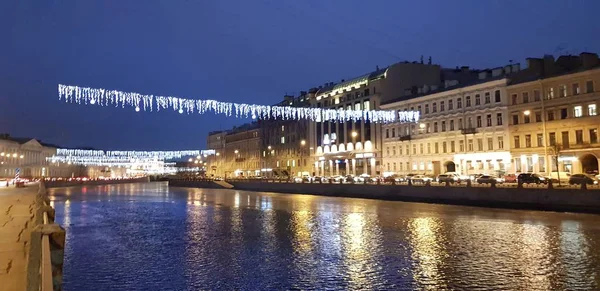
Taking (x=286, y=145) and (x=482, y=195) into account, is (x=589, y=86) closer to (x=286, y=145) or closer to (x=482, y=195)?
(x=482, y=195)

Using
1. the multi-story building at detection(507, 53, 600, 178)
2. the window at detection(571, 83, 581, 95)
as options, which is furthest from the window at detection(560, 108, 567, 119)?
the window at detection(571, 83, 581, 95)

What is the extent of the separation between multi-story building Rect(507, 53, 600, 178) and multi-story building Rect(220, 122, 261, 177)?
87.2 metres

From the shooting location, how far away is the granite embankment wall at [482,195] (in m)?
38.5

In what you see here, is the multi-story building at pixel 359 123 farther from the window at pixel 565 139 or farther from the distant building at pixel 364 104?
the window at pixel 565 139

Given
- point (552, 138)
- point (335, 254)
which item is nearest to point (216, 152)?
point (552, 138)

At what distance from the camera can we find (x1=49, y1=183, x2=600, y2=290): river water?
49.1 feet

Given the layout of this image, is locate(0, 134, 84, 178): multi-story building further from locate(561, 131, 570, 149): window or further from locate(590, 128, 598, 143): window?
locate(590, 128, 598, 143): window

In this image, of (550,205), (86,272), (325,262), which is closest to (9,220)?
(86,272)

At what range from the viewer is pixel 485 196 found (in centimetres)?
4619

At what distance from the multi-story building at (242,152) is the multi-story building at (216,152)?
220 cm

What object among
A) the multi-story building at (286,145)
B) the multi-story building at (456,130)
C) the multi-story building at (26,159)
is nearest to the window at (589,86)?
the multi-story building at (456,130)

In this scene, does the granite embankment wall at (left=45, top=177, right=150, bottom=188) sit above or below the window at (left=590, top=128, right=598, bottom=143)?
below

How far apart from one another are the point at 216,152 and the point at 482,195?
138 meters

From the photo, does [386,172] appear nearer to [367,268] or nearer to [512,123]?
[512,123]
